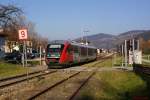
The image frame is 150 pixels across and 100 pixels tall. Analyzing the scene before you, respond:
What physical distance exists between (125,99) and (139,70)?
60.0ft

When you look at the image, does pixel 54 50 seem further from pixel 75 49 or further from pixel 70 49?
pixel 75 49

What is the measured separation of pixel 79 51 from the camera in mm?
→ 52656

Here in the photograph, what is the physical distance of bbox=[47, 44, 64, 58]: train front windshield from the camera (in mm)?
43156

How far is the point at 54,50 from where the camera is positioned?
43.6 metres

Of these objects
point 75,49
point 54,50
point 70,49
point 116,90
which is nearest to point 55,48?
point 54,50

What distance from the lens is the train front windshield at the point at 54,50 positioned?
43156mm

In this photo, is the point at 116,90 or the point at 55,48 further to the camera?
the point at 55,48

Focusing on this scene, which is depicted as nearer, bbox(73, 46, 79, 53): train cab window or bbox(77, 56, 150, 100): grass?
bbox(77, 56, 150, 100): grass

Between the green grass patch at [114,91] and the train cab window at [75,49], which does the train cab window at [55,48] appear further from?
the green grass patch at [114,91]

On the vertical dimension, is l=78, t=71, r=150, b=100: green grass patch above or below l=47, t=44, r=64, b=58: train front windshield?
below

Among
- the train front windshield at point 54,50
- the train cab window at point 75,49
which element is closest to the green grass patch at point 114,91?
the train front windshield at point 54,50

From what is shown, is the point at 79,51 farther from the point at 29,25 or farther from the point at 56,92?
the point at 29,25

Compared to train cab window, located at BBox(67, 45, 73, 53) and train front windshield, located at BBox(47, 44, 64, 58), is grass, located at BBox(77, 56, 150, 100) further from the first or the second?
train cab window, located at BBox(67, 45, 73, 53)

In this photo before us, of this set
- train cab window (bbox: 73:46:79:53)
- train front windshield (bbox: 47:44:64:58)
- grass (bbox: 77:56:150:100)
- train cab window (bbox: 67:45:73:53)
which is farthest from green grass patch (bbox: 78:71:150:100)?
train cab window (bbox: 73:46:79:53)
